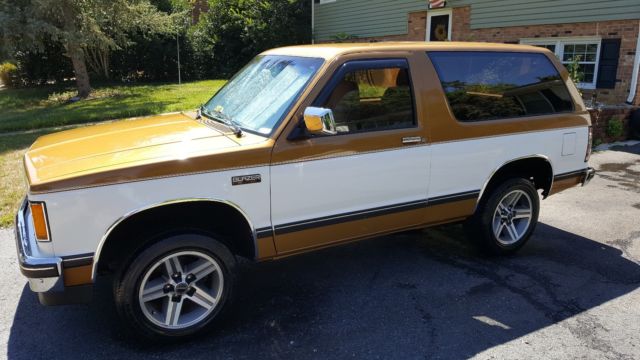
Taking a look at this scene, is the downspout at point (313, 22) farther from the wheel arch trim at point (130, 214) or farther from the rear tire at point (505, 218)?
the wheel arch trim at point (130, 214)

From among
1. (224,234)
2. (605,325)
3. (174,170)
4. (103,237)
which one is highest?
(174,170)

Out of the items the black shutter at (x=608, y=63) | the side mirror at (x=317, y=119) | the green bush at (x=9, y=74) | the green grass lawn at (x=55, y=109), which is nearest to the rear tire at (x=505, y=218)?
the side mirror at (x=317, y=119)

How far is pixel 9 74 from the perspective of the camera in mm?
20484

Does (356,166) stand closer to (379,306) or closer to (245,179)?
(245,179)

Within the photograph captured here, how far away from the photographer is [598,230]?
5.54 m

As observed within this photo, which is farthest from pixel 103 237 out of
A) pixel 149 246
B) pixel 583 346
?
pixel 583 346

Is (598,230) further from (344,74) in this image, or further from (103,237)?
(103,237)

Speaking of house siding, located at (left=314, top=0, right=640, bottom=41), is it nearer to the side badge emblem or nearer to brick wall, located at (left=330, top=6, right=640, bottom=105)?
brick wall, located at (left=330, top=6, right=640, bottom=105)

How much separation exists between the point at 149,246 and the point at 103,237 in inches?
11.3

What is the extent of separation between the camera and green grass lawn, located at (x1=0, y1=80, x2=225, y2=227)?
719cm

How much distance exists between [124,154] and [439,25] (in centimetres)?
1363

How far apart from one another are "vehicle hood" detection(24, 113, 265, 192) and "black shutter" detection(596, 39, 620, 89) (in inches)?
405

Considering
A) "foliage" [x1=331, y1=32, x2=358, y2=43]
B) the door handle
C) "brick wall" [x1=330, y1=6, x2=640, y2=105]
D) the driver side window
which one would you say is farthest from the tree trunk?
the door handle

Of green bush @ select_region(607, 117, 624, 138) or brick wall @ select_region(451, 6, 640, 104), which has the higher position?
brick wall @ select_region(451, 6, 640, 104)
